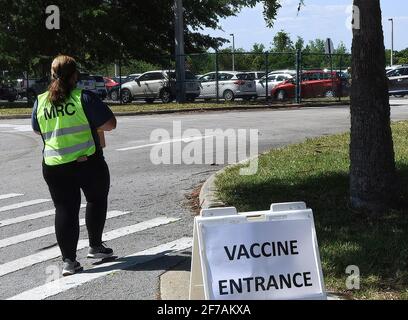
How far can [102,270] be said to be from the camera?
Answer: 5535mm

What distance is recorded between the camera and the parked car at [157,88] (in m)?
30.8

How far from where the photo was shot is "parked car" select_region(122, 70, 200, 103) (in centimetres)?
3081

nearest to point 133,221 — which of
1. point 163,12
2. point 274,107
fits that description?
point 274,107

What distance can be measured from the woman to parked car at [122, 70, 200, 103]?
25.2 metres

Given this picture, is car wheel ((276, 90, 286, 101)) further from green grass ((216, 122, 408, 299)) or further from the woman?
the woman

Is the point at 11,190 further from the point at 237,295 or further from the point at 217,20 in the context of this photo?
the point at 217,20

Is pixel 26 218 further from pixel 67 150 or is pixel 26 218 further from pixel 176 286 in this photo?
pixel 176 286

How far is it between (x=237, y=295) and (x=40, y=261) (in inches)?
107

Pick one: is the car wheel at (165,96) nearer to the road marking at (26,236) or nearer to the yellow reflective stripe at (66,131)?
the road marking at (26,236)

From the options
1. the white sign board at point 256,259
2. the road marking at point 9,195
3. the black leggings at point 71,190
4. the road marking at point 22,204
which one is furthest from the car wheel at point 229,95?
the white sign board at point 256,259

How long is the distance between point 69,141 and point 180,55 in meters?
23.8

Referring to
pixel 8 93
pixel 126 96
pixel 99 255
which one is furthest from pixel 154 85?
pixel 99 255

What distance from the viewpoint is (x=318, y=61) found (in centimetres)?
3403

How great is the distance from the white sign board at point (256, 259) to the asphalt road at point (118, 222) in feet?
3.88
